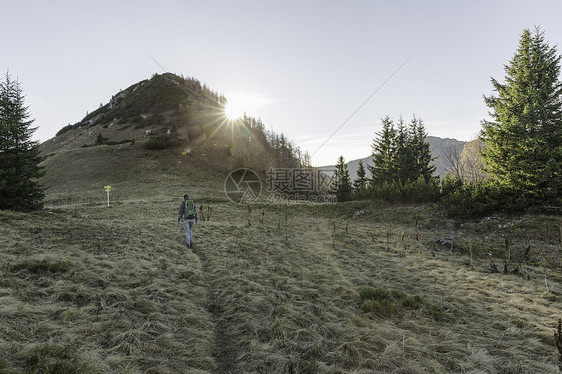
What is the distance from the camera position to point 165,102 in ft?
243

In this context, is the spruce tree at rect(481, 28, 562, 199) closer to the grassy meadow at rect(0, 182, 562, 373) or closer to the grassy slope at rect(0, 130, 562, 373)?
the grassy slope at rect(0, 130, 562, 373)

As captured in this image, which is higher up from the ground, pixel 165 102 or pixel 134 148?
pixel 165 102

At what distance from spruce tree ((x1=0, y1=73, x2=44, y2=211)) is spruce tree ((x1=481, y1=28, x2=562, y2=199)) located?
99.1ft

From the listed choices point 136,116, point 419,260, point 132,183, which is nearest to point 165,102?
point 136,116

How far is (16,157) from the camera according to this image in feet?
47.8

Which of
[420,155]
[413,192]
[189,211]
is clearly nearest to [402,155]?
[420,155]

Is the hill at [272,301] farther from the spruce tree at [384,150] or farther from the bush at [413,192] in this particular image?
the spruce tree at [384,150]

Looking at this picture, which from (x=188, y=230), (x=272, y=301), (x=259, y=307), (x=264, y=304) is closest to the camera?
(x=259, y=307)

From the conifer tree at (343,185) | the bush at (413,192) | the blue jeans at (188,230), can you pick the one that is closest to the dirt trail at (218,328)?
the blue jeans at (188,230)

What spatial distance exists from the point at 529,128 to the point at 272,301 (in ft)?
68.6

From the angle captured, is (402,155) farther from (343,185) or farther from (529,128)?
(529,128)

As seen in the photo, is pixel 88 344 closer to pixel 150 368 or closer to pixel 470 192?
pixel 150 368

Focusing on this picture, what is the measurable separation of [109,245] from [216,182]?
3262cm

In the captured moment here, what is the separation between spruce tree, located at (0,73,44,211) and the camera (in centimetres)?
1420
